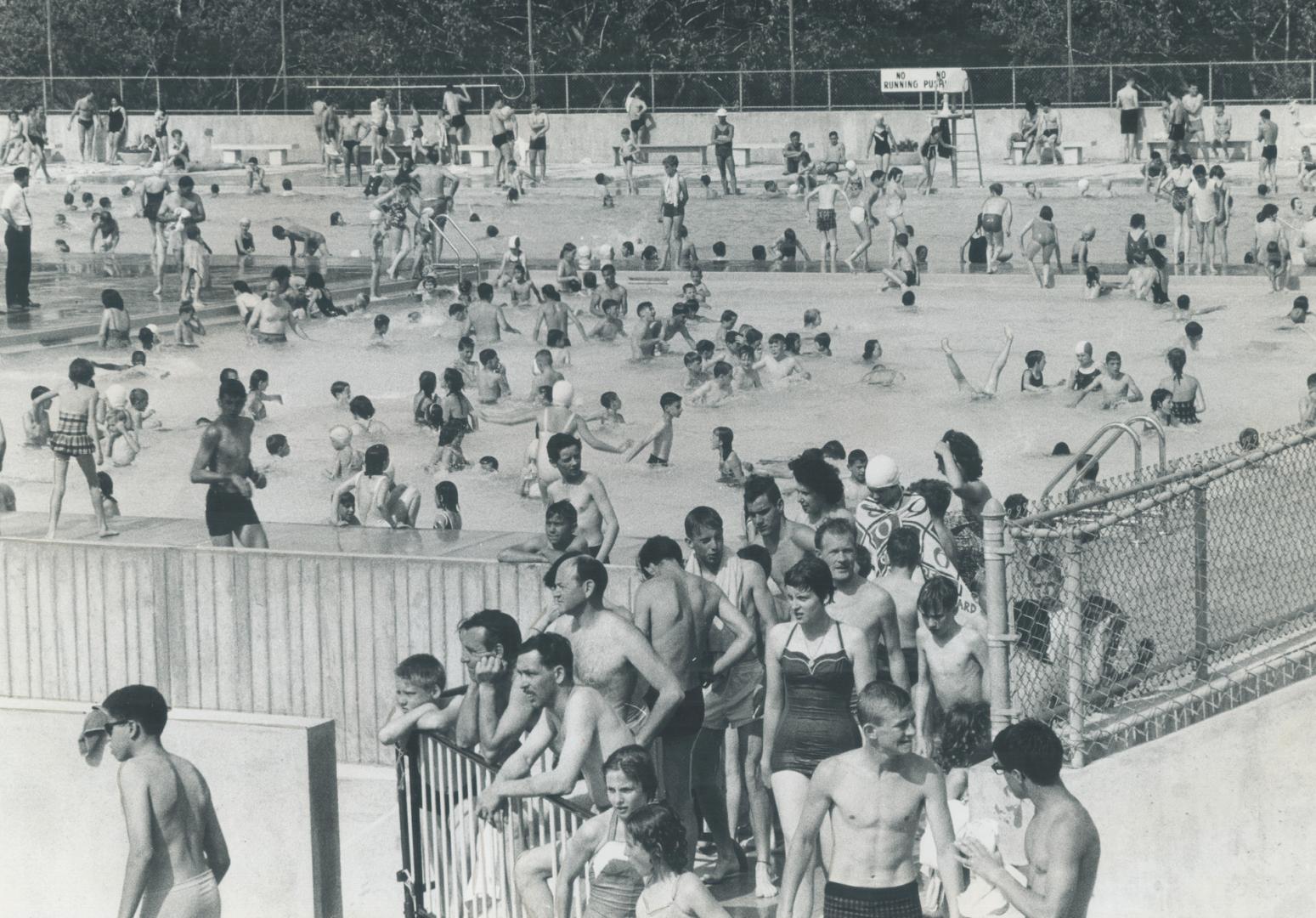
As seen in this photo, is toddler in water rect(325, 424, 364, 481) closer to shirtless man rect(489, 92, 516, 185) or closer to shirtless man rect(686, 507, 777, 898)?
shirtless man rect(686, 507, 777, 898)

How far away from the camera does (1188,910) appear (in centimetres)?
809

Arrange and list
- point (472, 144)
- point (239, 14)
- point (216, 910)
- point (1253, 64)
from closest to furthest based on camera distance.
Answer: point (216, 910) → point (1253, 64) → point (472, 144) → point (239, 14)

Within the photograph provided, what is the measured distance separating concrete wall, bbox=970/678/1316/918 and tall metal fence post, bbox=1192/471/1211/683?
314 mm

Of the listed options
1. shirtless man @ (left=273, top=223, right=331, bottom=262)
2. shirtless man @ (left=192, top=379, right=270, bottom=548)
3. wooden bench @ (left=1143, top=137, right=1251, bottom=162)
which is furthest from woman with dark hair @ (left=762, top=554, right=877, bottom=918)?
wooden bench @ (left=1143, top=137, right=1251, bottom=162)

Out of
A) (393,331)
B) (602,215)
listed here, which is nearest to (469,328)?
(393,331)

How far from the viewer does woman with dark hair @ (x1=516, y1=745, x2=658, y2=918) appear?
6.37m

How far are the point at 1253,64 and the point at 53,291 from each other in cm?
2142

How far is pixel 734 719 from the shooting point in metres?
8.23

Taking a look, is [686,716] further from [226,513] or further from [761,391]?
[761,391]

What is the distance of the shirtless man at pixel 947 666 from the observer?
25.7ft

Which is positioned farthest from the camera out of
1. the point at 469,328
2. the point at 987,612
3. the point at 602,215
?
the point at 602,215

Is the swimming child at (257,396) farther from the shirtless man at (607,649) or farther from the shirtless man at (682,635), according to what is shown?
the shirtless man at (607,649)

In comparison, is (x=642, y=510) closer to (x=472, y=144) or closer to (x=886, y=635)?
(x=886, y=635)

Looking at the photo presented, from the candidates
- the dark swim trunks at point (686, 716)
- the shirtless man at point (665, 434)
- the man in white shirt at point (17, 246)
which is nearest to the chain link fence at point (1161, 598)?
the dark swim trunks at point (686, 716)
